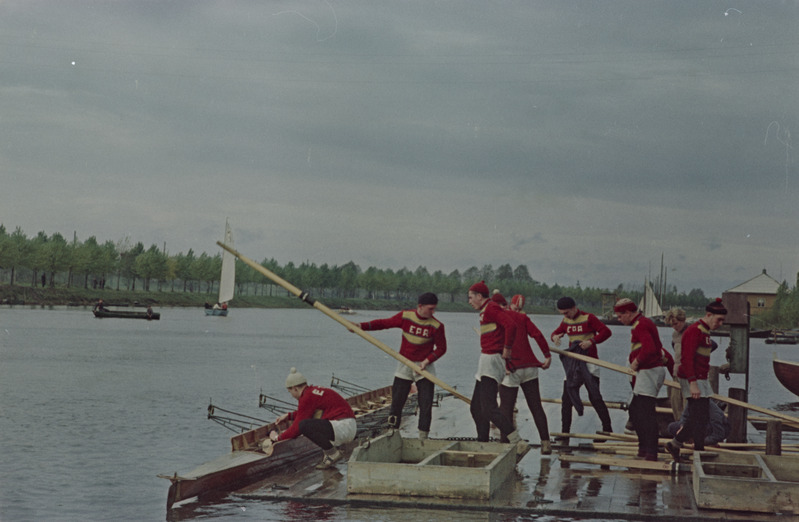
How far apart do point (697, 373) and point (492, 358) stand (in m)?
2.67

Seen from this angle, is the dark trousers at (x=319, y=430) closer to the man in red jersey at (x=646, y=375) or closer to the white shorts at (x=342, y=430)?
the white shorts at (x=342, y=430)

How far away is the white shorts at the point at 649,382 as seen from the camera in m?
11.4

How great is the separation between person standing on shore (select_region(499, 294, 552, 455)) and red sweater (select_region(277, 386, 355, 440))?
2.38 meters

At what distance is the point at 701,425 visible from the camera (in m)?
11.2

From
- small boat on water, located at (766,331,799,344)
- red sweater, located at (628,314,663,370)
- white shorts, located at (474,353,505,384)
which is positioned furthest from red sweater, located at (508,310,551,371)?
small boat on water, located at (766,331,799,344)

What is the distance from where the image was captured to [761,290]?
15062 cm

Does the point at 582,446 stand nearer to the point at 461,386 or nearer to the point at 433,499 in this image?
the point at 433,499

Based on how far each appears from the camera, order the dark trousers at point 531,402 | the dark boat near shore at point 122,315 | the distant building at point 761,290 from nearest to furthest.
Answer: the dark trousers at point 531,402
the dark boat near shore at point 122,315
the distant building at point 761,290

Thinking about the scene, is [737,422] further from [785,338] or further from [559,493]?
[785,338]

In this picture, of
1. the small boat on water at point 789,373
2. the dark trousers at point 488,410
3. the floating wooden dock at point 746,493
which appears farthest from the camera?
the small boat on water at point 789,373

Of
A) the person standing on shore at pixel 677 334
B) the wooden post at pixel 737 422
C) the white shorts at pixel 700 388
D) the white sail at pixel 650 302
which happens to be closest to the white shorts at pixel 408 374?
the white shorts at pixel 700 388

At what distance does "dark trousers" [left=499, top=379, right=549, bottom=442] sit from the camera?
480 inches

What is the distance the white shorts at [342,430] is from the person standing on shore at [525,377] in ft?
7.39

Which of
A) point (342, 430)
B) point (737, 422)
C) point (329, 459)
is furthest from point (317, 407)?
point (737, 422)
